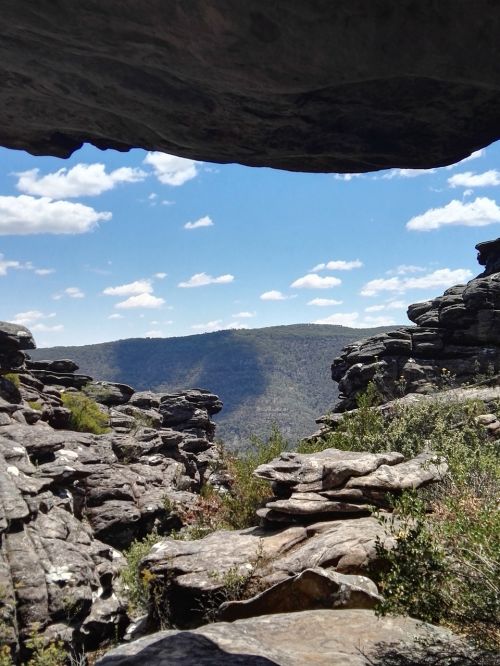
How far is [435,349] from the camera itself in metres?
34.7

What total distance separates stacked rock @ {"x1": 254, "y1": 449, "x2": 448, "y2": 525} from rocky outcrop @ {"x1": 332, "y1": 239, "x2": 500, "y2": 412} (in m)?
20.5

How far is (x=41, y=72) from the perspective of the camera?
5719 mm

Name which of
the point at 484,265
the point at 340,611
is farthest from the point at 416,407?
the point at 484,265

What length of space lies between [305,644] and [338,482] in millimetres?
5169

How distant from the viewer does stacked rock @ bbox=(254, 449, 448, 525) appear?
33.2 ft

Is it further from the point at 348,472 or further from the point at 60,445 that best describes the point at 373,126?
the point at 60,445

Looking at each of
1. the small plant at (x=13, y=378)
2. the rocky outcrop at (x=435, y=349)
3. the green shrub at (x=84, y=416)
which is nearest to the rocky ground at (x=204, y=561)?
the green shrub at (x=84, y=416)

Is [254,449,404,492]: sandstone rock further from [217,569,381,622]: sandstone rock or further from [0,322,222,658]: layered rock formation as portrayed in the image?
[0,322,222,658]: layered rock formation

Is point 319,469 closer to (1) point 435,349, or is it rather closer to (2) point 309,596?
(2) point 309,596

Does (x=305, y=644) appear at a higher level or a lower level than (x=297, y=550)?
higher

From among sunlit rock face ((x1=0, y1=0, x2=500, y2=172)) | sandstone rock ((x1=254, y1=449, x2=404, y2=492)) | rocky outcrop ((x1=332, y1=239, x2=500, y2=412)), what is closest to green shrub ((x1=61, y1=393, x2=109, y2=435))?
rocky outcrop ((x1=332, y1=239, x2=500, y2=412))

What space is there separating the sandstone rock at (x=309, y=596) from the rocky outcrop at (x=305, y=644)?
30cm

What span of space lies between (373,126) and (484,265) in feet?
139

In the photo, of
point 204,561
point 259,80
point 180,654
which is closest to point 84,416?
point 204,561
